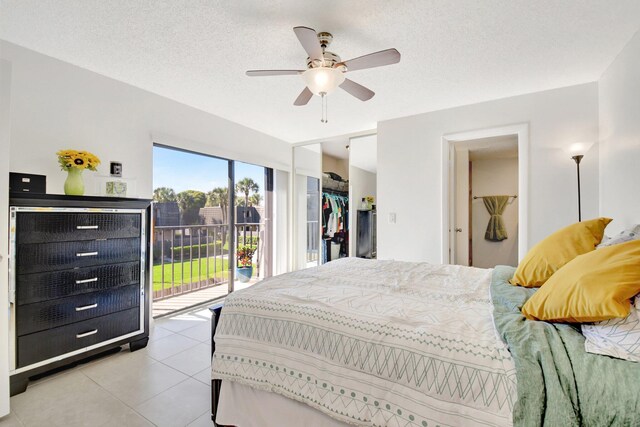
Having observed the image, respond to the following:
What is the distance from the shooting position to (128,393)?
6.11 ft

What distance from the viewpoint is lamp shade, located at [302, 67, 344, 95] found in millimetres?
1868

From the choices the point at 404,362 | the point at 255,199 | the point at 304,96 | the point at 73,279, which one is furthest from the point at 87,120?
the point at 404,362

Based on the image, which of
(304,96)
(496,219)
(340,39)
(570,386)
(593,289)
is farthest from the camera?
(496,219)

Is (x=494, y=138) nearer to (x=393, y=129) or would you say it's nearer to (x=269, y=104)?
(x=393, y=129)

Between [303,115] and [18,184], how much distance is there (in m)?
2.67

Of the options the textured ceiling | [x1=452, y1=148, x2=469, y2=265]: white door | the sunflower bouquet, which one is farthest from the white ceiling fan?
[x1=452, y1=148, x2=469, y2=265]: white door

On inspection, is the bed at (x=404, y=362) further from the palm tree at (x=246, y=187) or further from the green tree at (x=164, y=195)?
the palm tree at (x=246, y=187)

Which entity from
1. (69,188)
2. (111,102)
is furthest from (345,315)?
(111,102)

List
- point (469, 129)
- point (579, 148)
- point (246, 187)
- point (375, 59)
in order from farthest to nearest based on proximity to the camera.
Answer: point (246, 187) < point (469, 129) < point (579, 148) < point (375, 59)

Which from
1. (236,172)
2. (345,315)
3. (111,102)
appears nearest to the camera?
(345,315)

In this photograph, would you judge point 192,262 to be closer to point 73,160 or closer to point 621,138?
point 73,160

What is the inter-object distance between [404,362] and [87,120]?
10.1 feet

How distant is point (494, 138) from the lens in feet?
10.6

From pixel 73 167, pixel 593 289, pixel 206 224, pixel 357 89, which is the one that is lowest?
pixel 593 289
